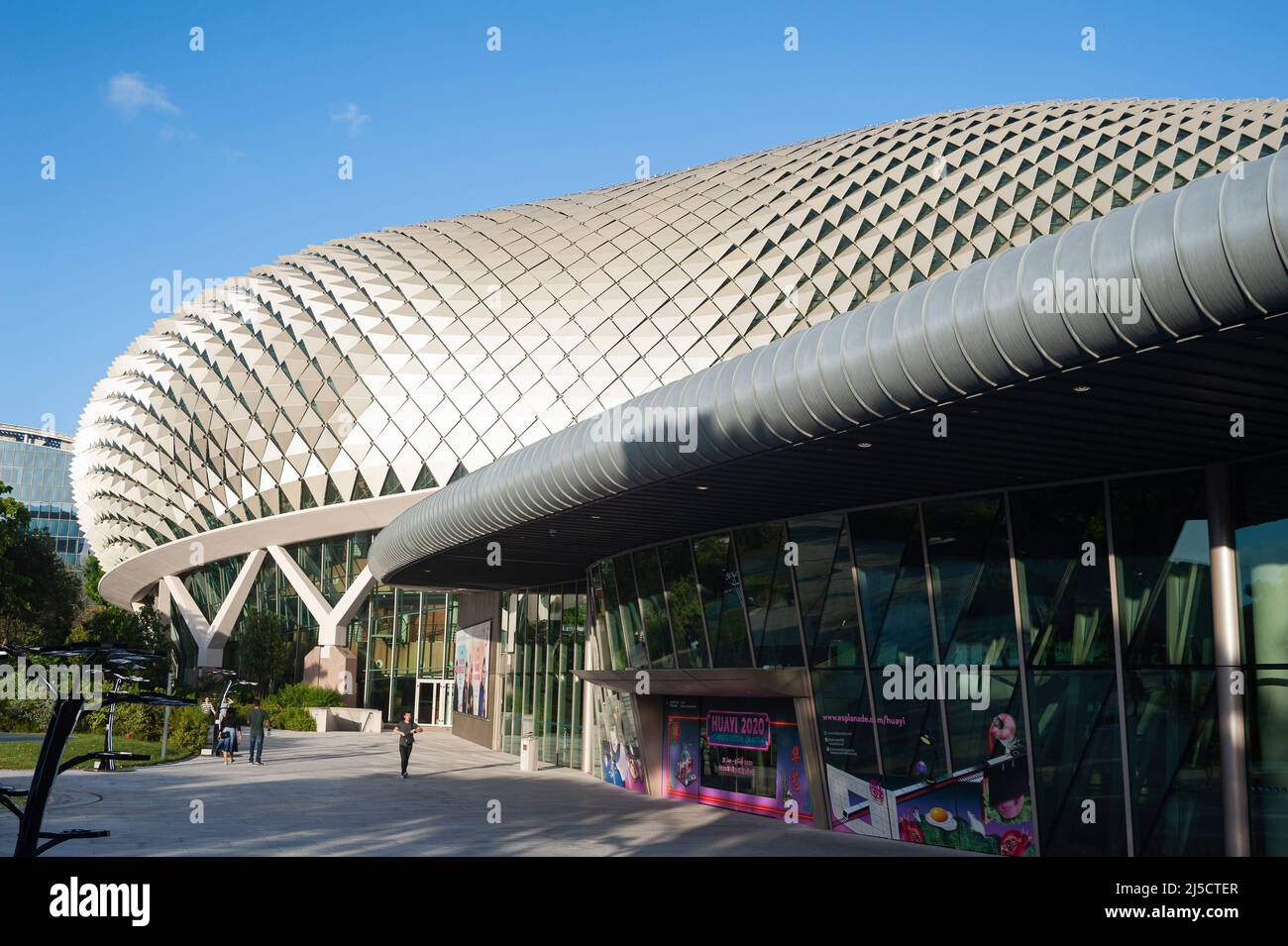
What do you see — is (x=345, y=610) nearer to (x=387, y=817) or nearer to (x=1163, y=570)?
(x=387, y=817)

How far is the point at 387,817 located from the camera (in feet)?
62.1

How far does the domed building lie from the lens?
10.2 metres

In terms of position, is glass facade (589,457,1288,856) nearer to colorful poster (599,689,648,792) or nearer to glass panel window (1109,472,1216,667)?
glass panel window (1109,472,1216,667)

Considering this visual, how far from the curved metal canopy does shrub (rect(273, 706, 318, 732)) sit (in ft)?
119

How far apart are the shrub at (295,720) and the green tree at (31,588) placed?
1366 centimetres

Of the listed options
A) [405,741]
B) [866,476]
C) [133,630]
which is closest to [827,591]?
[866,476]

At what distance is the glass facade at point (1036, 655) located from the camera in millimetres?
13461

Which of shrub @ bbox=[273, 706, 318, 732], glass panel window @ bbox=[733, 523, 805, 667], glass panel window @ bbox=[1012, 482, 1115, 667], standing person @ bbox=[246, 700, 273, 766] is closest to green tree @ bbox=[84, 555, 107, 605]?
shrub @ bbox=[273, 706, 318, 732]

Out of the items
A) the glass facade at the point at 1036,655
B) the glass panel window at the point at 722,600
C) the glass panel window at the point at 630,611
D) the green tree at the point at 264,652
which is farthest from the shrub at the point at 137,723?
the glass facade at the point at 1036,655

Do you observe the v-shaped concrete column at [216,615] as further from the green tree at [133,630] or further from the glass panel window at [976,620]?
the glass panel window at [976,620]

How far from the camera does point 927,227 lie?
48.8 metres

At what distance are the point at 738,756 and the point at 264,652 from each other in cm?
3692

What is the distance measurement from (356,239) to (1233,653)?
5616cm
